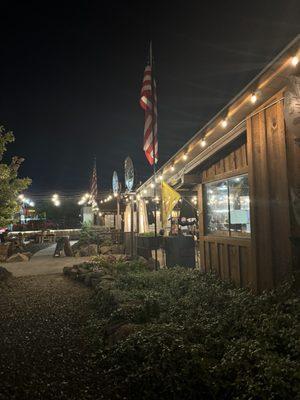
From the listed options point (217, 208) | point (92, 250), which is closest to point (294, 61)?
point (217, 208)

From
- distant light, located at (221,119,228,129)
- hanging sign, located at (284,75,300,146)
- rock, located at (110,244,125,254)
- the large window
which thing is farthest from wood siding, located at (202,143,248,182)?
rock, located at (110,244,125,254)

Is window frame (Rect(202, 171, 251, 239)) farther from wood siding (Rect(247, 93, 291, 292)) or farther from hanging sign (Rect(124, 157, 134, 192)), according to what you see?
hanging sign (Rect(124, 157, 134, 192))

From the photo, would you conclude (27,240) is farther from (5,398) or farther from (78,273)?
(5,398)

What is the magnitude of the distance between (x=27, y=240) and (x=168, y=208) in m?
20.6

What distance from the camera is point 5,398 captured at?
10.1 ft

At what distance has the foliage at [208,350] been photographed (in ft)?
9.21

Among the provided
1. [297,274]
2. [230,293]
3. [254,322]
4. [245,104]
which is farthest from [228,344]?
[245,104]

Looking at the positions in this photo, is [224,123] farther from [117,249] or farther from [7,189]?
[117,249]

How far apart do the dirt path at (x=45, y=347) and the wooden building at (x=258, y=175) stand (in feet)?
10.5

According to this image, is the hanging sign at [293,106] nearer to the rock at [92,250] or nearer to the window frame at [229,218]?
the window frame at [229,218]

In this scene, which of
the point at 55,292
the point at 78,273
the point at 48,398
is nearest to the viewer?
the point at 48,398

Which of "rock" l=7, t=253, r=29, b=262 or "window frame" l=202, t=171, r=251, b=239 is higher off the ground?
"window frame" l=202, t=171, r=251, b=239

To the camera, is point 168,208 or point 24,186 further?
point 24,186

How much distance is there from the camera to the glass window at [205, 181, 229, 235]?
23.9ft
